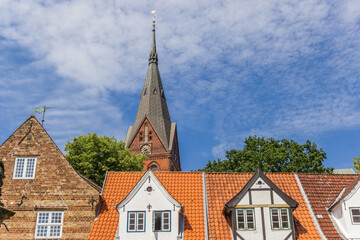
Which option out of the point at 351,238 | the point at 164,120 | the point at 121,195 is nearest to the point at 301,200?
the point at 351,238

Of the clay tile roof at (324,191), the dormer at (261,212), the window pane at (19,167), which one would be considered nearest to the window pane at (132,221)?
the dormer at (261,212)

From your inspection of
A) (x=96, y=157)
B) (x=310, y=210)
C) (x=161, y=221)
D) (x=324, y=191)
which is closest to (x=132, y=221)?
(x=161, y=221)

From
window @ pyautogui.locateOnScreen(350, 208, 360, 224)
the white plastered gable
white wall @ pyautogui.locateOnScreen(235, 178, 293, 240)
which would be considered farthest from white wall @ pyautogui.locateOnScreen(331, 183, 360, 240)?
the white plastered gable

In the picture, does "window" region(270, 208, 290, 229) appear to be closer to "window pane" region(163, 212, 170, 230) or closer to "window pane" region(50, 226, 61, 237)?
"window pane" region(163, 212, 170, 230)

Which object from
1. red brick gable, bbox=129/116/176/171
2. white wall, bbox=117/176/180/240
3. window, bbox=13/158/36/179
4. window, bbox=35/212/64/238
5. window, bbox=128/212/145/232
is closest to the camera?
white wall, bbox=117/176/180/240

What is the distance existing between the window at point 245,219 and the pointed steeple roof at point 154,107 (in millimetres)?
47423

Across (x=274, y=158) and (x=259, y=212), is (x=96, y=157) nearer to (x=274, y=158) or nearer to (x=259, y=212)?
(x=274, y=158)

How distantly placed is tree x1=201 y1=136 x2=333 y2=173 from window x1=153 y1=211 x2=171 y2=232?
1692 cm

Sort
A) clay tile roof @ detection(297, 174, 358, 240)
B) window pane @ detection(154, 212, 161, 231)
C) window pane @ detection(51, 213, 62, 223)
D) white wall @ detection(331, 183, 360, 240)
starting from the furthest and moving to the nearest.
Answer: clay tile roof @ detection(297, 174, 358, 240) < window pane @ detection(51, 213, 62, 223) < white wall @ detection(331, 183, 360, 240) < window pane @ detection(154, 212, 161, 231)

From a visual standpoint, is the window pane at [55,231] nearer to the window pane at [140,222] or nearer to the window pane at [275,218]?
the window pane at [140,222]

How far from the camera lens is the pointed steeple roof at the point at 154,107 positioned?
224 feet

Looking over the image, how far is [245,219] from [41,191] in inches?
430

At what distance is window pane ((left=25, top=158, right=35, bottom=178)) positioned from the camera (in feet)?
66.1

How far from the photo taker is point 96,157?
36.4m
